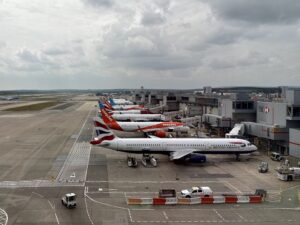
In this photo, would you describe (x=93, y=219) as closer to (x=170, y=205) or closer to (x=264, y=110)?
(x=170, y=205)

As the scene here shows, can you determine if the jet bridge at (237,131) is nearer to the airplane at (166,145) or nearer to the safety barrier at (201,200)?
the airplane at (166,145)

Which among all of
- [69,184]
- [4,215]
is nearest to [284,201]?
[69,184]

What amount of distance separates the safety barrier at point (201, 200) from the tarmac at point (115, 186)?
926 millimetres

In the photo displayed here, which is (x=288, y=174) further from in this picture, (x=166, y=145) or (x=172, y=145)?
(x=166, y=145)

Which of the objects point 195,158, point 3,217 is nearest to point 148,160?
point 195,158

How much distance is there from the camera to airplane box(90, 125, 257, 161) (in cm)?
6241

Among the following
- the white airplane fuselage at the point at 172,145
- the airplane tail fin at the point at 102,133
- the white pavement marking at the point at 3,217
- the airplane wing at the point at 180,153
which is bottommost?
the white pavement marking at the point at 3,217

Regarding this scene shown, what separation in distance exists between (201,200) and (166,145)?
75.7 feet

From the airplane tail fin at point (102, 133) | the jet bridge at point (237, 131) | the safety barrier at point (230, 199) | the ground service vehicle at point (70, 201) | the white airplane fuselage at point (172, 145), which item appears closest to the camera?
the ground service vehicle at point (70, 201)

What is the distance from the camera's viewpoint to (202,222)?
34.9m

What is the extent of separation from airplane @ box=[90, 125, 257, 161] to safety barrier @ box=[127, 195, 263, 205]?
66.5 feet

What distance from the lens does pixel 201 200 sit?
1615 inches

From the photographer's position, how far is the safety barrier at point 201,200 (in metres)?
40.3

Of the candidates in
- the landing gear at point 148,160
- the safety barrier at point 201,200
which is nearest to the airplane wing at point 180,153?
the landing gear at point 148,160
